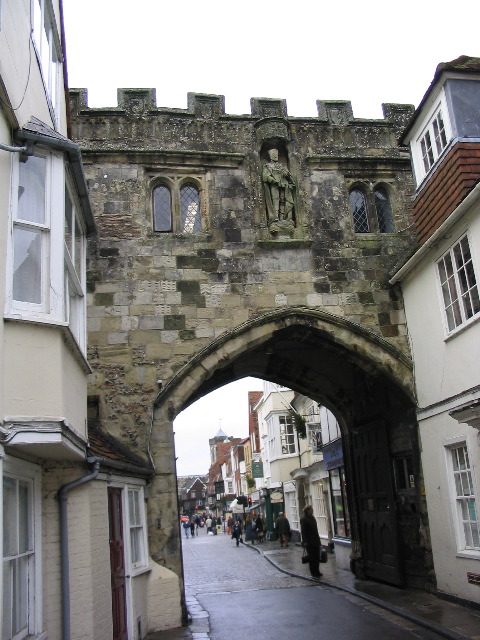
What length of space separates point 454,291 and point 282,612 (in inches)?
212

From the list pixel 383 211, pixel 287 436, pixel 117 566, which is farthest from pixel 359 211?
pixel 287 436

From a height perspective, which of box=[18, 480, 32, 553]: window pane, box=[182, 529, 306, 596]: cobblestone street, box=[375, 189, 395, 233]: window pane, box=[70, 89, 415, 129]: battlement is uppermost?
box=[70, 89, 415, 129]: battlement

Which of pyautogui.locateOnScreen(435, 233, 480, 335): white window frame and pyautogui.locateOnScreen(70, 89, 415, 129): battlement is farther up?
pyautogui.locateOnScreen(70, 89, 415, 129): battlement

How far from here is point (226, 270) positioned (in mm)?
11102

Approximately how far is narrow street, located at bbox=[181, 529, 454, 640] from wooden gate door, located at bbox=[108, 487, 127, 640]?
1.50 metres

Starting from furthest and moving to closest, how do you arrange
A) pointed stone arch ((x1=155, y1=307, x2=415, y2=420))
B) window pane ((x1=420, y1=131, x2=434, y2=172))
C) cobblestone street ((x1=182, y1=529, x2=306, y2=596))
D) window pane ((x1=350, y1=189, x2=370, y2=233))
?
cobblestone street ((x1=182, y1=529, x2=306, y2=596)), window pane ((x1=350, y1=189, x2=370, y2=233)), window pane ((x1=420, y1=131, x2=434, y2=172)), pointed stone arch ((x1=155, y1=307, x2=415, y2=420))

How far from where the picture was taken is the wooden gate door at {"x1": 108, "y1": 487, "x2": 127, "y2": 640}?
24.0ft

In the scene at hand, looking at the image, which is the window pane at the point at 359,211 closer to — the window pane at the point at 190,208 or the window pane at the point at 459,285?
the window pane at the point at 459,285

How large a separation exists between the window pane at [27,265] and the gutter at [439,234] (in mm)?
5369

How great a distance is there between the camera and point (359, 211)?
12164 mm

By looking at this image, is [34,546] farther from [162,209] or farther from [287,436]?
[287,436]

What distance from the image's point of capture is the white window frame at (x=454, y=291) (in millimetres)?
8766

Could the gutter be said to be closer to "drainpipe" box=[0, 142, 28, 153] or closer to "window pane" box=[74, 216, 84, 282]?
"window pane" box=[74, 216, 84, 282]

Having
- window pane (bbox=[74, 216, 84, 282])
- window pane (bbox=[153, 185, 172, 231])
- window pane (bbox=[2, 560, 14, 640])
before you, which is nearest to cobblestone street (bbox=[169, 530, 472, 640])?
window pane (bbox=[2, 560, 14, 640])
